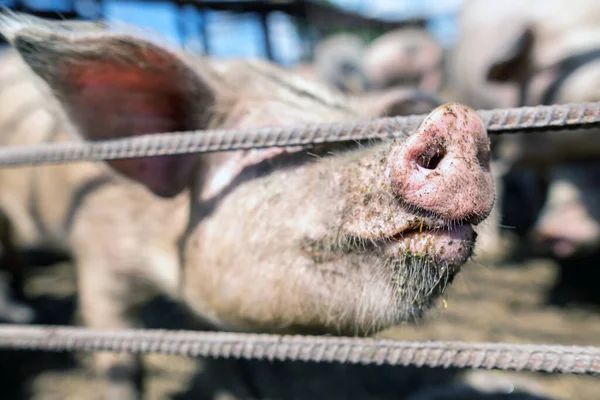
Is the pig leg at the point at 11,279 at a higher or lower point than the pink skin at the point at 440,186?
lower

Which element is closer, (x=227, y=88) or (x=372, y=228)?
(x=372, y=228)

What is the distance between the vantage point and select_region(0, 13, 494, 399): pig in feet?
2.67

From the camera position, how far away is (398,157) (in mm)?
804

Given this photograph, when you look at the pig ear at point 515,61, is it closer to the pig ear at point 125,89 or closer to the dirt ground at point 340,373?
the dirt ground at point 340,373

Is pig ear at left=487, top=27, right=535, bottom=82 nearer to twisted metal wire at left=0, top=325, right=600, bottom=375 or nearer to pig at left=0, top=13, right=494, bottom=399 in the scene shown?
pig at left=0, top=13, right=494, bottom=399

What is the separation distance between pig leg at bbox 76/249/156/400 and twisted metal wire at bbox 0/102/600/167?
82 centimetres

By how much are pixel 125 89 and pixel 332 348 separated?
34.6 inches

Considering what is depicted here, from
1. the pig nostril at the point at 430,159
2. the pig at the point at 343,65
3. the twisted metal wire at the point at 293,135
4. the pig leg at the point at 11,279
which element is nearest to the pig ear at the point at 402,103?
the twisted metal wire at the point at 293,135

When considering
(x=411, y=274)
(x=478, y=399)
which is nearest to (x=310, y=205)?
(x=411, y=274)

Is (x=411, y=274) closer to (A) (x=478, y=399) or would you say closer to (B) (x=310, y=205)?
(B) (x=310, y=205)

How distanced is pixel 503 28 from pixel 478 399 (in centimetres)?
223

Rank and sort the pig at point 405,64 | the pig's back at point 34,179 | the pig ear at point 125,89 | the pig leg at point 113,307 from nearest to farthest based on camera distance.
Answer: the pig ear at point 125,89
the pig leg at point 113,307
the pig's back at point 34,179
the pig at point 405,64

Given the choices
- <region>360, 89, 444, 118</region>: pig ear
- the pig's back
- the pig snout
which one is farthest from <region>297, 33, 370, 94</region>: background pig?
the pig snout

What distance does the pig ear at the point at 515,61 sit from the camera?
266 centimetres
